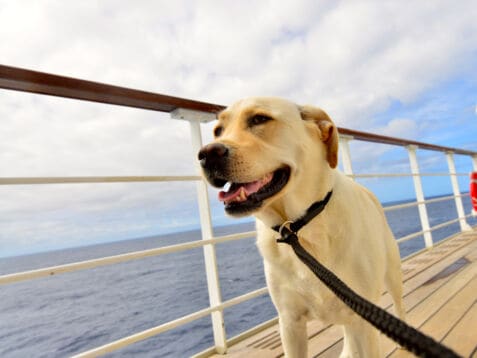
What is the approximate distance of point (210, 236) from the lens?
188cm

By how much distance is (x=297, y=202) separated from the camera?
1100 mm

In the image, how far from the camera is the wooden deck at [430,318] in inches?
65.8

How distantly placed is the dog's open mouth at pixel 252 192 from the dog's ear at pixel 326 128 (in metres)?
0.21

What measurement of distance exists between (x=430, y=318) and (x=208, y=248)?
4.54 ft

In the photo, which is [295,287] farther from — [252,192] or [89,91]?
[89,91]

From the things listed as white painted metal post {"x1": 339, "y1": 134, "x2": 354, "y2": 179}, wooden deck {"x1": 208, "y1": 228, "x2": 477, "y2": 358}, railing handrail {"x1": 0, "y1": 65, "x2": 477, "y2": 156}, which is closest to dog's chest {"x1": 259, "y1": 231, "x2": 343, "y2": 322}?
wooden deck {"x1": 208, "y1": 228, "x2": 477, "y2": 358}

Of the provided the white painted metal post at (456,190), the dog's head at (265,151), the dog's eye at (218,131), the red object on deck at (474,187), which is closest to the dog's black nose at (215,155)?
the dog's head at (265,151)

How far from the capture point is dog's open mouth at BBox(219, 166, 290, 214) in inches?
37.7

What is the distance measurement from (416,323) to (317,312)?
44.8 inches

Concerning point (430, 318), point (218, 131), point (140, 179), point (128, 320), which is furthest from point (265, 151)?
point (128, 320)

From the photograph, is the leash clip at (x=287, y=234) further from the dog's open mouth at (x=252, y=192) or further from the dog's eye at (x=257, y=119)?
the dog's eye at (x=257, y=119)

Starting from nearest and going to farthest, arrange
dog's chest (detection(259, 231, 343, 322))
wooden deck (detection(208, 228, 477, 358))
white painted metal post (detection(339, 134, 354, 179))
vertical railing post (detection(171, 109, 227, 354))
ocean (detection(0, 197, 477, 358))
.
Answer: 1. dog's chest (detection(259, 231, 343, 322))
2. wooden deck (detection(208, 228, 477, 358))
3. vertical railing post (detection(171, 109, 227, 354))
4. white painted metal post (detection(339, 134, 354, 179))
5. ocean (detection(0, 197, 477, 358))

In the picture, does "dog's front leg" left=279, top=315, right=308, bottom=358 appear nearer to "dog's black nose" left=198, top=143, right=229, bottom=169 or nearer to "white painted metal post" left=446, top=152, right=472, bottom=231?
"dog's black nose" left=198, top=143, right=229, bottom=169

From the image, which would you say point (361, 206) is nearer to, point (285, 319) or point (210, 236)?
point (285, 319)
